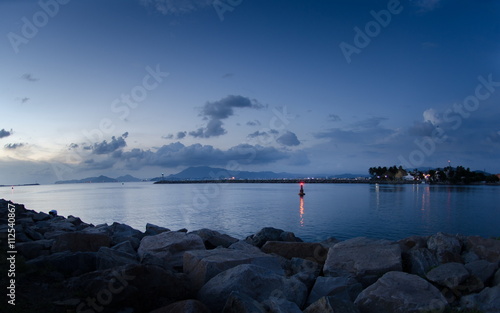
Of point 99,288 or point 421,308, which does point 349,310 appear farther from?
point 99,288

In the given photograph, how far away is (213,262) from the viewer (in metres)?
8.68

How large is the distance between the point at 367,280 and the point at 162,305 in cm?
625

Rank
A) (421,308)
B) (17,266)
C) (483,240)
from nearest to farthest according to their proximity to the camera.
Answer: (421,308) < (17,266) < (483,240)

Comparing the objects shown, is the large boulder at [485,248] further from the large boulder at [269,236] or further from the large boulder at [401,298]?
the large boulder at [269,236]

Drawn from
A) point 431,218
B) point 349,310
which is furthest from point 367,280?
point 431,218

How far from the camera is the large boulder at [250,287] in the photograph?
7367 mm

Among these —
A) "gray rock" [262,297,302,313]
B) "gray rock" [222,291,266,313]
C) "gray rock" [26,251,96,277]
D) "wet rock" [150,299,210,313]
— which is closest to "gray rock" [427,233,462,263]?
"gray rock" [262,297,302,313]

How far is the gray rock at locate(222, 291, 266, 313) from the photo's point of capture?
6254 millimetres

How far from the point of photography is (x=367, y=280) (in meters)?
10.2

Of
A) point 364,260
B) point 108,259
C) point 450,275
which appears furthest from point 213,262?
point 450,275

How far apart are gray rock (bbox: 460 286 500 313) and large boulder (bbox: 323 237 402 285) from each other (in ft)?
7.72

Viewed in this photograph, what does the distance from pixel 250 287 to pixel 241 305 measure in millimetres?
1314

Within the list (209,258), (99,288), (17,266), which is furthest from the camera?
(209,258)

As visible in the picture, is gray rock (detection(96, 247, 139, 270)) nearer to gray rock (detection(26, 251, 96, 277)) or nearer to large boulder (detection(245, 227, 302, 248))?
gray rock (detection(26, 251, 96, 277))
